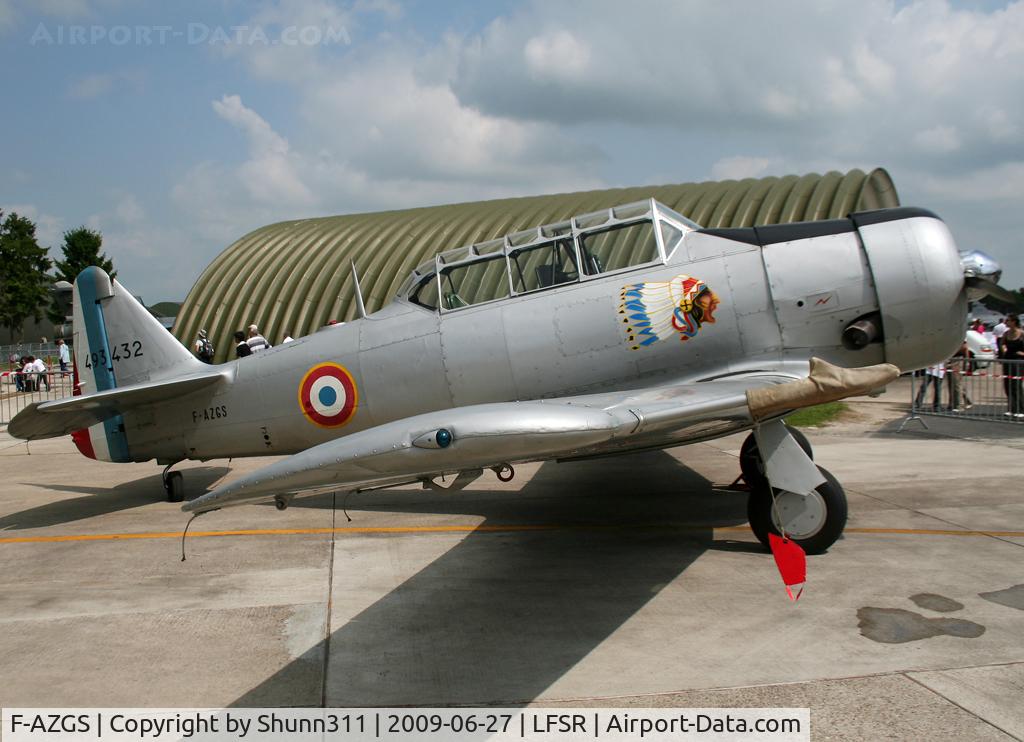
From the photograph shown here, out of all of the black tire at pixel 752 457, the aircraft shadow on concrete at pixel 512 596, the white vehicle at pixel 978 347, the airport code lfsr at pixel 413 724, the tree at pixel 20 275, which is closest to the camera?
the airport code lfsr at pixel 413 724

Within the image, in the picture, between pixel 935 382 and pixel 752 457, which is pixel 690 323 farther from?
pixel 935 382

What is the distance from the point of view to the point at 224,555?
21.4 feet

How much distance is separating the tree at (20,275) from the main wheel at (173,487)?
6742 cm

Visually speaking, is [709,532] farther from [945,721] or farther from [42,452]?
[42,452]

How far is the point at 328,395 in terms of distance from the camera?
715cm

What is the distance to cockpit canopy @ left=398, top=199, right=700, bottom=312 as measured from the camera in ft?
21.4

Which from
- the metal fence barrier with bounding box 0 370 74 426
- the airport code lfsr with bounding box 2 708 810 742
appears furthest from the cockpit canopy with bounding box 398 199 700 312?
the metal fence barrier with bounding box 0 370 74 426

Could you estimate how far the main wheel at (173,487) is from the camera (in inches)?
342

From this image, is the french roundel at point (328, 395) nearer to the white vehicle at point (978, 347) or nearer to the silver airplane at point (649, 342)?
the silver airplane at point (649, 342)

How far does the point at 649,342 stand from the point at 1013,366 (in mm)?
10006

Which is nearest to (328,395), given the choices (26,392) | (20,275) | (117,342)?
(117,342)

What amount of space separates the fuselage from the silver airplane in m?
0.01

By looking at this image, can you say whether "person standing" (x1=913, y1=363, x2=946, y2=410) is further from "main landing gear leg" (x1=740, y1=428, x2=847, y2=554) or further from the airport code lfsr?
the airport code lfsr

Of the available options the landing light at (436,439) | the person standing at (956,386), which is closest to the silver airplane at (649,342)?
the landing light at (436,439)
